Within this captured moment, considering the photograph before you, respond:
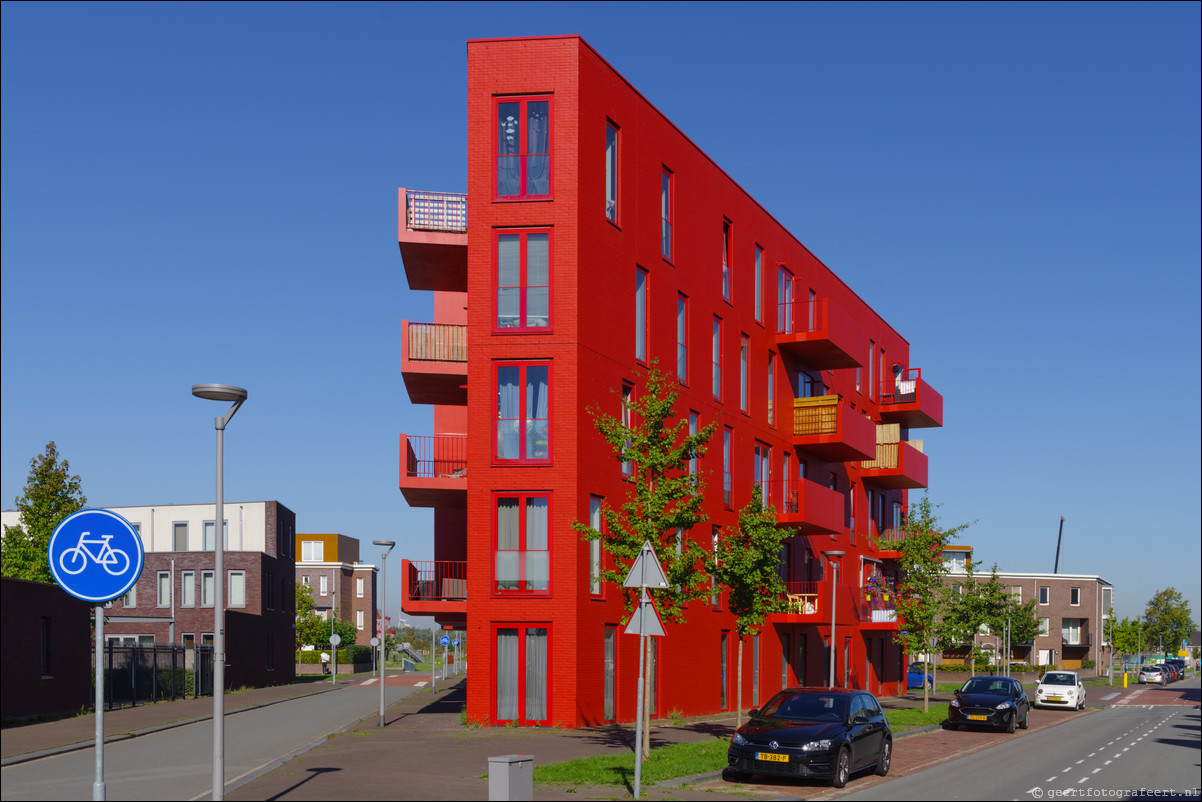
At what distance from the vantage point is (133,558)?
1084 centimetres

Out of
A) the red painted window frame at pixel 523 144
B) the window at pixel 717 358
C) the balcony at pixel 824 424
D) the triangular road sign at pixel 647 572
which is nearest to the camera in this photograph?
the triangular road sign at pixel 647 572

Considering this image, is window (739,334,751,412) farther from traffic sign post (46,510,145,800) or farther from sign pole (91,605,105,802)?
traffic sign post (46,510,145,800)

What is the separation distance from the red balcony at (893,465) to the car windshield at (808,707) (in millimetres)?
29131

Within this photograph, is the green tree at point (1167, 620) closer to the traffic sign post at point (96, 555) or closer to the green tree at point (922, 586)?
the green tree at point (922, 586)

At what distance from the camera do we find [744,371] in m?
36.9

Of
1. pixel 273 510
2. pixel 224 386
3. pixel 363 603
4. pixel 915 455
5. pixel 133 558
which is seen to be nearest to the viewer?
pixel 133 558

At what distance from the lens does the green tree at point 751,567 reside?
77.9 feet

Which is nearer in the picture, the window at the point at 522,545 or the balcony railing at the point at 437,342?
the window at the point at 522,545

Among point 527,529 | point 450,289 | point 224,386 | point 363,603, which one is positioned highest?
point 450,289

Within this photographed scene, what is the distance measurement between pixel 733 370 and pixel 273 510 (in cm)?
4214

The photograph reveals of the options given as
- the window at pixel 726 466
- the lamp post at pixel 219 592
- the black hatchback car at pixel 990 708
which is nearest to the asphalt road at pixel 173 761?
the lamp post at pixel 219 592

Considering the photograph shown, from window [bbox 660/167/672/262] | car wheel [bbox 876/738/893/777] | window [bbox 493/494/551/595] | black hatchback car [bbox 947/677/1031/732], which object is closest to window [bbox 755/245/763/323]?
window [bbox 660/167/672/262]

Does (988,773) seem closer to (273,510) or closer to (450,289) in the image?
(450,289)

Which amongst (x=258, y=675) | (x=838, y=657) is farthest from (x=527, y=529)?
(x=258, y=675)
